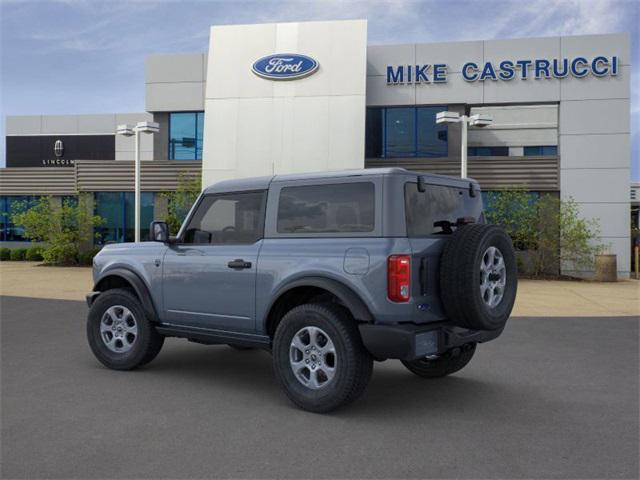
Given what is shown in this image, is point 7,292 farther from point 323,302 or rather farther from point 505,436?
point 505,436

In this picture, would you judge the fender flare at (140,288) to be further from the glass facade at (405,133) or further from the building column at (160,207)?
the building column at (160,207)

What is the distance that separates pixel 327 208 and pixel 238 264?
3.20 feet

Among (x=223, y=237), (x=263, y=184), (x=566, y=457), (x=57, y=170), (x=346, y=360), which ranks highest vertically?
(x=57, y=170)

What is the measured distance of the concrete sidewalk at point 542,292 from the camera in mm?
11750

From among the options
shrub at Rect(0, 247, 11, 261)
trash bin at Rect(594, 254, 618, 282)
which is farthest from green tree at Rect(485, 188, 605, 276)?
shrub at Rect(0, 247, 11, 261)

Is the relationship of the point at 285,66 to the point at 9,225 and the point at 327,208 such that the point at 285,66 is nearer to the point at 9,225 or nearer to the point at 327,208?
the point at 9,225

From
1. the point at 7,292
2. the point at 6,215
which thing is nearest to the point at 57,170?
the point at 6,215

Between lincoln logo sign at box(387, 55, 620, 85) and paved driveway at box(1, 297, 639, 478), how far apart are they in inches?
628

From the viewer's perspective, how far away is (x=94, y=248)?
2461 centimetres

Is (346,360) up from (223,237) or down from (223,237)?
down

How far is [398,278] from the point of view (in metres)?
4.54

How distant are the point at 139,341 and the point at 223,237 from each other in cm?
151

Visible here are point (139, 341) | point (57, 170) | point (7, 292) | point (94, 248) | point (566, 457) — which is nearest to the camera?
point (566, 457)

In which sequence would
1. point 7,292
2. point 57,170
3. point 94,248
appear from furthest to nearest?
point 57,170, point 94,248, point 7,292
